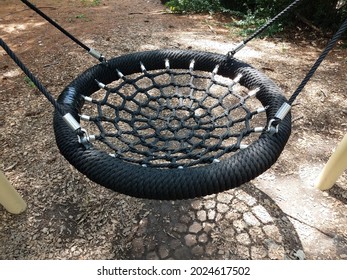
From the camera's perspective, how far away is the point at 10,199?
5.45ft

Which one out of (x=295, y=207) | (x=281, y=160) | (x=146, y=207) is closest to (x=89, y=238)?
(x=146, y=207)

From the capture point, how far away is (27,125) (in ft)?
7.71

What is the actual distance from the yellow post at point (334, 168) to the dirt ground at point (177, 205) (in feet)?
0.20

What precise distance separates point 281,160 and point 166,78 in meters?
1.36

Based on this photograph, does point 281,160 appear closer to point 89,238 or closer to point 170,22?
point 89,238

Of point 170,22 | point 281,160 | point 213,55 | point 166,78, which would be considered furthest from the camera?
point 170,22

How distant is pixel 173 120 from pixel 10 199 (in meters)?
1.22

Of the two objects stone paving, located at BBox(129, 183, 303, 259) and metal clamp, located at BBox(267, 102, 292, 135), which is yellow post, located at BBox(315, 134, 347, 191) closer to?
stone paving, located at BBox(129, 183, 303, 259)

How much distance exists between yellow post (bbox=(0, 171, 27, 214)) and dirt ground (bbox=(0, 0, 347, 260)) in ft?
0.17

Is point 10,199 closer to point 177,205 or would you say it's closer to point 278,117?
point 177,205

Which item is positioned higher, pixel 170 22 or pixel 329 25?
pixel 329 25

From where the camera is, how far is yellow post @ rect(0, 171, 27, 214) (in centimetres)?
158

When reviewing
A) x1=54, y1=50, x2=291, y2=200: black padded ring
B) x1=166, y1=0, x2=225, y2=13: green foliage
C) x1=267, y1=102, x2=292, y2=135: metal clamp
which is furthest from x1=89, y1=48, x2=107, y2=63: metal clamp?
x1=166, y1=0, x2=225, y2=13: green foliage
